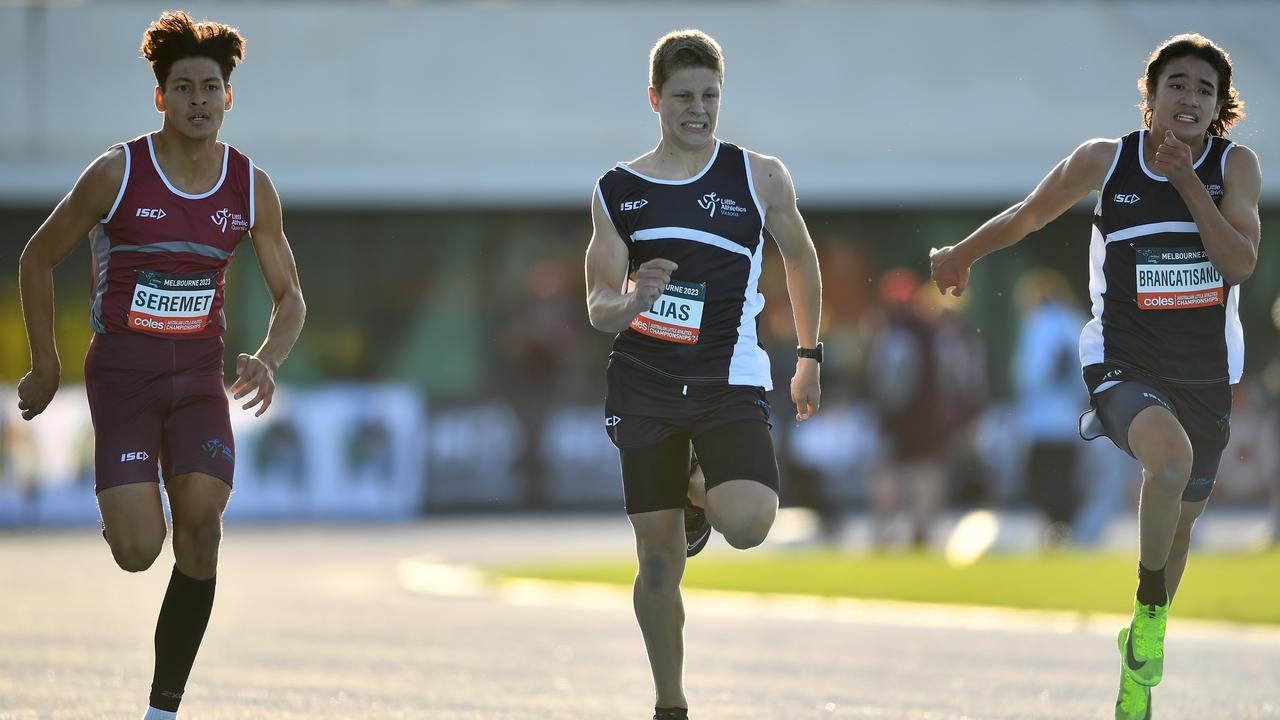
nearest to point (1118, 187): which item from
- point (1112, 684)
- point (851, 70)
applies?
point (1112, 684)

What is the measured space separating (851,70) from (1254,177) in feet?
70.9

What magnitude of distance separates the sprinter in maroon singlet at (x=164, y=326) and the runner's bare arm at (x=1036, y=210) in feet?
8.16

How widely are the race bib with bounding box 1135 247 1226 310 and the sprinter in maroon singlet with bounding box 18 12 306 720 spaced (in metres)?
2.96

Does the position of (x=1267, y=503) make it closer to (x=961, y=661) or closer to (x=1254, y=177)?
(x=961, y=661)

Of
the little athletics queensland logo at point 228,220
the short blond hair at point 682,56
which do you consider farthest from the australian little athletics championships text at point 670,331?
the little athletics queensland logo at point 228,220

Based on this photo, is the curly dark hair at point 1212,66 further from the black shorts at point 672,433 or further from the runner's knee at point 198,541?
the runner's knee at point 198,541

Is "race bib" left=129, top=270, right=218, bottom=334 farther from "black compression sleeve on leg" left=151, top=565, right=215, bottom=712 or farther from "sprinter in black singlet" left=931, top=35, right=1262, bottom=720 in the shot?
"sprinter in black singlet" left=931, top=35, right=1262, bottom=720

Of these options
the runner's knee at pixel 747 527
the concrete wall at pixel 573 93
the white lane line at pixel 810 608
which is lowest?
the white lane line at pixel 810 608

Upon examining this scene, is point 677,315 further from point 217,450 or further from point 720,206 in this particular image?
point 217,450

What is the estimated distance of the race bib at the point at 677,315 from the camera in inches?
298

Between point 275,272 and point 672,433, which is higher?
point 275,272

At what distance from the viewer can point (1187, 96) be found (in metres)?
7.72

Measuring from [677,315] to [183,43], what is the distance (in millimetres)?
1918

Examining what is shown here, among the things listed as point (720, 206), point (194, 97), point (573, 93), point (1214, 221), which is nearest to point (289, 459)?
point (573, 93)
